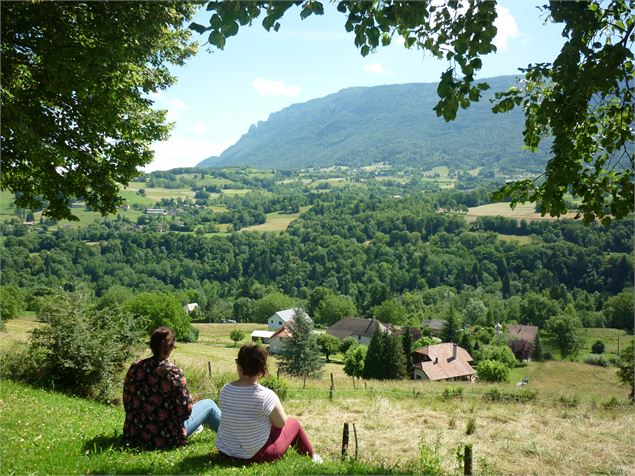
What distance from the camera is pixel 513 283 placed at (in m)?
137

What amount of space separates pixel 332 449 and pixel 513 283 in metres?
138

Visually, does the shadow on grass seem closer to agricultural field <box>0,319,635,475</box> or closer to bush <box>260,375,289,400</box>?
agricultural field <box>0,319,635,475</box>

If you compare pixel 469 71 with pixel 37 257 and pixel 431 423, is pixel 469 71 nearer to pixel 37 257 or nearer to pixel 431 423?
pixel 431 423

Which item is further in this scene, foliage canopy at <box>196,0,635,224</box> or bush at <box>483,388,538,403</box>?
bush at <box>483,388,538,403</box>

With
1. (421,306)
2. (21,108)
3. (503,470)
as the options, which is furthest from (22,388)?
(421,306)

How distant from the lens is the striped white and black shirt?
535 centimetres

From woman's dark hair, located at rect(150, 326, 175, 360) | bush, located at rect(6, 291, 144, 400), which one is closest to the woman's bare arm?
woman's dark hair, located at rect(150, 326, 175, 360)

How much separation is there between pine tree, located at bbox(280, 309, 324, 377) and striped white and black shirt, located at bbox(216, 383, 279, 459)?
44.2m

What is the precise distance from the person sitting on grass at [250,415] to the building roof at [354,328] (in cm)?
8489

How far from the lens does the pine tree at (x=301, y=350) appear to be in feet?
162

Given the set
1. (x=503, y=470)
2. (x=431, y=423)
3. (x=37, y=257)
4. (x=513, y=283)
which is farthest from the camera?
(x=513, y=283)

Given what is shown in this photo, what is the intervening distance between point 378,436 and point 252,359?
6473 mm

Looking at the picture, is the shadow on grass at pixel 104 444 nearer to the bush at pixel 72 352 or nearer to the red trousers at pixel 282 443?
the red trousers at pixel 282 443

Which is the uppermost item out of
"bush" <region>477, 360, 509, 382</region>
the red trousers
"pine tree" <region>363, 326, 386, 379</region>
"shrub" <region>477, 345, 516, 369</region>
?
the red trousers
